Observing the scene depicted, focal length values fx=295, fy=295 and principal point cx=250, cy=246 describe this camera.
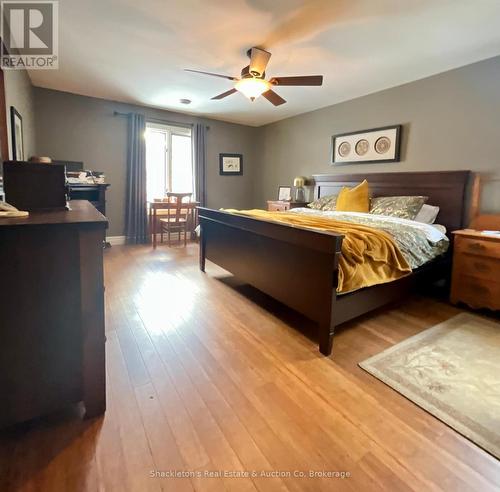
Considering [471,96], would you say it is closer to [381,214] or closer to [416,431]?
[381,214]

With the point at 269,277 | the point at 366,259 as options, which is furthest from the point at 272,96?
the point at 366,259

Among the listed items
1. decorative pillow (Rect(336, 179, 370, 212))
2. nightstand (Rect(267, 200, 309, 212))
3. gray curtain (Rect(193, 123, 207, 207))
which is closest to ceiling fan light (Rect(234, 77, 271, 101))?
decorative pillow (Rect(336, 179, 370, 212))

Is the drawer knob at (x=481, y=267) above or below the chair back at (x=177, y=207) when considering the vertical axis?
below

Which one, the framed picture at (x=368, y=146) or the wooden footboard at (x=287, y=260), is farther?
the framed picture at (x=368, y=146)

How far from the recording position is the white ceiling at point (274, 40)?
221 cm

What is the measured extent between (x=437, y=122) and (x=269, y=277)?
276 centimetres

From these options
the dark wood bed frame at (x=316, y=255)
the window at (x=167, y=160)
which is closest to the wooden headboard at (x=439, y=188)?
the dark wood bed frame at (x=316, y=255)

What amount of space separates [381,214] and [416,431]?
8.41ft

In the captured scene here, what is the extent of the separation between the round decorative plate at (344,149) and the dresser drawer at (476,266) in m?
2.29

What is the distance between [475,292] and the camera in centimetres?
265

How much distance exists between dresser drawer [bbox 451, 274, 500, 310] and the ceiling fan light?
8.57 feet

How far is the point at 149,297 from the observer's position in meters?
2.86

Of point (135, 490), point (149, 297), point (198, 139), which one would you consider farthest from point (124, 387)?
point (198, 139)

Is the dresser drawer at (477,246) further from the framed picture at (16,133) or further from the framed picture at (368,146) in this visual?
the framed picture at (16,133)
